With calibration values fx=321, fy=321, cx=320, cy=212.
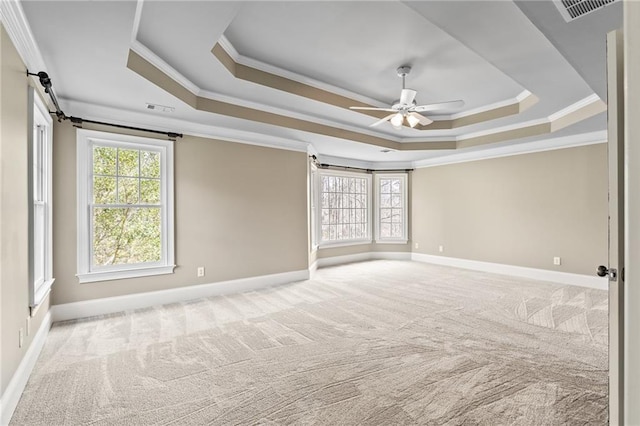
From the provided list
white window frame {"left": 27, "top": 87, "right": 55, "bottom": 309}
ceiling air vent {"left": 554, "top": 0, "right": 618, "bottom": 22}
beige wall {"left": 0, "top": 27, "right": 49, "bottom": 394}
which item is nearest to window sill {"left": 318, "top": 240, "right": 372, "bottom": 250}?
white window frame {"left": 27, "top": 87, "right": 55, "bottom": 309}

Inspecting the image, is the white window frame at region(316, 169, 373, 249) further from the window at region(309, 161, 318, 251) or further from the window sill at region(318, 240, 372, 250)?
the window at region(309, 161, 318, 251)

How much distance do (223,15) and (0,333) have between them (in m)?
2.52

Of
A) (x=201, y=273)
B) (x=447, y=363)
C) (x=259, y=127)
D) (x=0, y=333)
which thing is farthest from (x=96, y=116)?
(x=447, y=363)

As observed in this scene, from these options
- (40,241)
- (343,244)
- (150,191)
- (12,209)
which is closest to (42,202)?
(40,241)

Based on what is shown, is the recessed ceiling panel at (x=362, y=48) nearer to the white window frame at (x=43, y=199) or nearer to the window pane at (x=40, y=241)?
the white window frame at (x=43, y=199)

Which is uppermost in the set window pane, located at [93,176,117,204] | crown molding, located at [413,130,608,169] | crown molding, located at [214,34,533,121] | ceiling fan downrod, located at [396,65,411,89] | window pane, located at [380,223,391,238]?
crown molding, located at [214,34,533,121]

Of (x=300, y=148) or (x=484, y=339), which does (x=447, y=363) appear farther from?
(x=300, y=148)

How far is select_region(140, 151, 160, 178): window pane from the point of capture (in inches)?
165

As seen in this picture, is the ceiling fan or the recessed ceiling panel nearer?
the recessed ceiling panel

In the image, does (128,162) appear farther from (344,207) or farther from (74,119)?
(344,207)

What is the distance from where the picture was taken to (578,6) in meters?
2.00

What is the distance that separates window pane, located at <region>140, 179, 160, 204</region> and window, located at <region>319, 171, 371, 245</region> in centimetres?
345

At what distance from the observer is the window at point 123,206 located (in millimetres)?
3801

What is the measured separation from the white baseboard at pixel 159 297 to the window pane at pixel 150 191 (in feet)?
3.95
